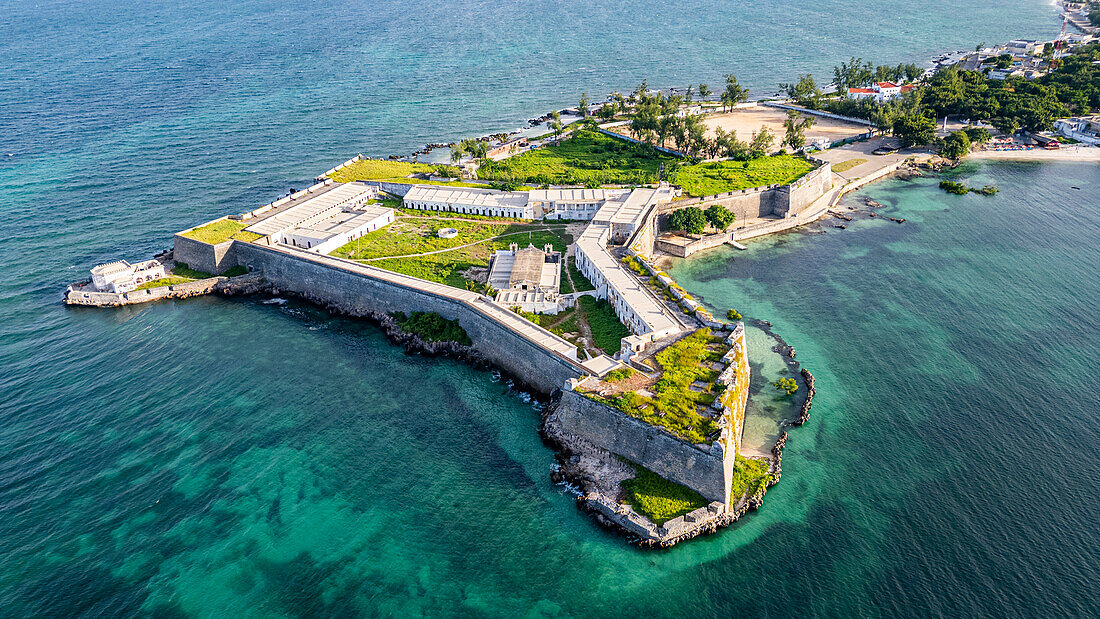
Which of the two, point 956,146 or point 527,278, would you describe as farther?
point 956,146


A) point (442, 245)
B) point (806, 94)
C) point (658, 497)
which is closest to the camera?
point (658, 497)

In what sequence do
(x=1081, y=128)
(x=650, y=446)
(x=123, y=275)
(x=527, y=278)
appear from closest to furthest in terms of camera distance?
(x=650, y=446) < (x=527, y=278) < (x=123, y=275) < (x=1081, y=128)

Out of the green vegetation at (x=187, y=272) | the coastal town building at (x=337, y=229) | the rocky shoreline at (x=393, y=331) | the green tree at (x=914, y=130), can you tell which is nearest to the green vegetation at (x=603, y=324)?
the rocky shoreline at (x=393, y=331)

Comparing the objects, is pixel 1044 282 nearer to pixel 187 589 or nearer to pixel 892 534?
pixel 892 534

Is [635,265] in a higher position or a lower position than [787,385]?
higher

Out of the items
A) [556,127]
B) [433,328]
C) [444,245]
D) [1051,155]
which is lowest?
[433,328]

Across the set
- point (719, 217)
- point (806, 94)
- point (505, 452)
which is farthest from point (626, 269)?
point (806, 94)

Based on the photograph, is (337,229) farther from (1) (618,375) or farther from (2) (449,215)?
(1) (618,375)
